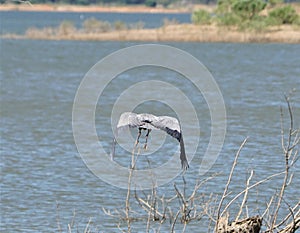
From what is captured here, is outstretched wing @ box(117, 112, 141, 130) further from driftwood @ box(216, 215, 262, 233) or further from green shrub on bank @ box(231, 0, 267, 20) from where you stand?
green shrub on bank @ box(231, 0, 267, 20)

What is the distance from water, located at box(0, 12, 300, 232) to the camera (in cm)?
1180

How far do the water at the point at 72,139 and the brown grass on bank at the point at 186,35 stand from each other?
6.33 meters

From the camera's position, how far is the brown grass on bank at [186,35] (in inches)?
1805

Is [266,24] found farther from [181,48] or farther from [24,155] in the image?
[24,155]

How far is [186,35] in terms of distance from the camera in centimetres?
4625

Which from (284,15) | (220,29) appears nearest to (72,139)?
(220,29)

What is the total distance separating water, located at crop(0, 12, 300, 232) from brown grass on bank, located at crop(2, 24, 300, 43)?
6.33 meters

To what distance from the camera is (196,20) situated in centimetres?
4988

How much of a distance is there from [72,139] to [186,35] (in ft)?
95.9

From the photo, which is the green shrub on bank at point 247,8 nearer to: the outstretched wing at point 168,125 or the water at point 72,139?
the water at point 72,139

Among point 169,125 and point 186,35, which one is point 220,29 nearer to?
point 186,35

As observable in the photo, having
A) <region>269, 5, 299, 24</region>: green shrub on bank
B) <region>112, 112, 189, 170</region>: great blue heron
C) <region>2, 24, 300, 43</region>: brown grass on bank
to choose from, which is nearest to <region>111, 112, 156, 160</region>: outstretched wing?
<region>112, 112, 189, 170</region>: great blue heron

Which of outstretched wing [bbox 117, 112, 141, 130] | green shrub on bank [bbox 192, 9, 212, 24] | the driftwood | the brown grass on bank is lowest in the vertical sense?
the brown grass on bank

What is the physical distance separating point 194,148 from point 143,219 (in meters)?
5.16
